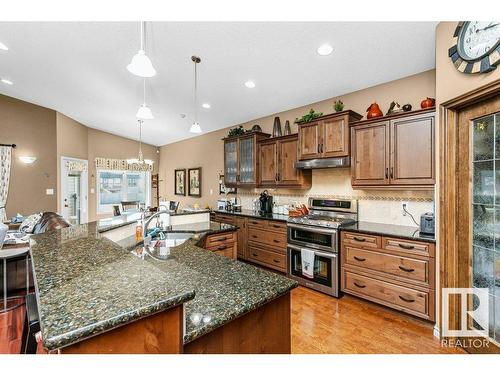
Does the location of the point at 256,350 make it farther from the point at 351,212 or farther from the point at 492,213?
the point at 351,212

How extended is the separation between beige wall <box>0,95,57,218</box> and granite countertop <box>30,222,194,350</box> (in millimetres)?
5720

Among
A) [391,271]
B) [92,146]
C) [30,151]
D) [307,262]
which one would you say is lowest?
[307,262]

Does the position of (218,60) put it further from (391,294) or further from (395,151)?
(391,294)

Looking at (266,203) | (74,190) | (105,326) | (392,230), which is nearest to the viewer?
(105,326)

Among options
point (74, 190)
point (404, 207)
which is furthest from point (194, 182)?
point (404, 207)

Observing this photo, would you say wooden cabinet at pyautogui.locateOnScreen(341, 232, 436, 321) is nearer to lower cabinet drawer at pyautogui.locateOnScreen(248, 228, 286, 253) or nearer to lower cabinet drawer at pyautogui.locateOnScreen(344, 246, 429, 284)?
lower cabinet drawer at pyautogui.locateOnScreen(344, 246, 429, 284)

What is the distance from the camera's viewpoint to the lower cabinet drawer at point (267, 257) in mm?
3747

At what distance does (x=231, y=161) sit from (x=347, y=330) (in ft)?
11.6

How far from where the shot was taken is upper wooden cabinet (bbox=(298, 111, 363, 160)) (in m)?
3.23

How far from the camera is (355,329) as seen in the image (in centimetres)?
241

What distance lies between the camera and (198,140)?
265 inches

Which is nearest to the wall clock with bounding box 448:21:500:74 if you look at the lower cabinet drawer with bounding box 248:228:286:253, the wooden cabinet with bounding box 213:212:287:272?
the wooden cabinet with bounding box 213:212:287:272

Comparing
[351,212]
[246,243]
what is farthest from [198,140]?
[351,212]

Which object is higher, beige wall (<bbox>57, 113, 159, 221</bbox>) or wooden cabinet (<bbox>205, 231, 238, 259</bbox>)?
beige wall (<bbox>57, 113, 159, 221</bbox>)
